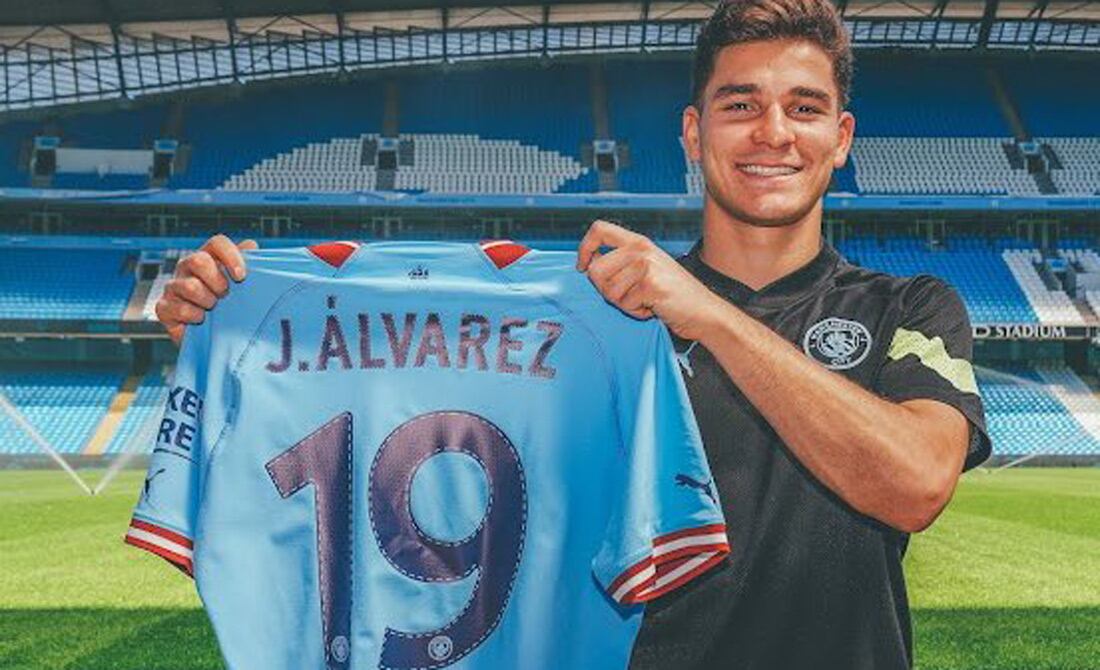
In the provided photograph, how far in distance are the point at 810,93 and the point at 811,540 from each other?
0.95m

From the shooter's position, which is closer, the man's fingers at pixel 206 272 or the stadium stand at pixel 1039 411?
the man's fingers at pixel 206 272

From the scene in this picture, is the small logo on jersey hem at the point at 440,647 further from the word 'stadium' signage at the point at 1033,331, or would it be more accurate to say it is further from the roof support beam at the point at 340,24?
the word 'stadium' signage at the point at 1033,331

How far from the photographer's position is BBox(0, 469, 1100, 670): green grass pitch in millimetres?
6477

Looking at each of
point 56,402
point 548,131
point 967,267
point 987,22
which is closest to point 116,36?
point 56,402

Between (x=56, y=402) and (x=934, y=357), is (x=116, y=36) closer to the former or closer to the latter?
(x=56, y=402)

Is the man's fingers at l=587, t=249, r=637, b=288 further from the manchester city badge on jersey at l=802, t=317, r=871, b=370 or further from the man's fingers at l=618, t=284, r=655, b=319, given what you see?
the manchester city badge on jersey at l=802, t=317, r=871, b=370

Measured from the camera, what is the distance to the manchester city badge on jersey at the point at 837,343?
7.70ft

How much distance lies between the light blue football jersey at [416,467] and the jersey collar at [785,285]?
183 millimetres

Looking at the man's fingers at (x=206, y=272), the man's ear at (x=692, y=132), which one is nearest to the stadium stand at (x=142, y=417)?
the man's fingers at (x=206, y=272)

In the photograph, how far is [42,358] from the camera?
31.4m

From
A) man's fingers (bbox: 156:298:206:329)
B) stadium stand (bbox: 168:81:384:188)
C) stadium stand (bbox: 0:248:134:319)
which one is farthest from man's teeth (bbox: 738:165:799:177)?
stadium stand (bbox: 168:81:384:188)

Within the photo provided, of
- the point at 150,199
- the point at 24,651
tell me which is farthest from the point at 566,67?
the point at 24,651

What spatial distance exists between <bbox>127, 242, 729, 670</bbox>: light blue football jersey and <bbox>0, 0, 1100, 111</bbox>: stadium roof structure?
28.4 metres

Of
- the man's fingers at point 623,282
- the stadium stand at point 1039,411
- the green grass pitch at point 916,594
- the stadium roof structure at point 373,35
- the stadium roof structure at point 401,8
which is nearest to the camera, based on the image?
the man's fingers at point 623,282
